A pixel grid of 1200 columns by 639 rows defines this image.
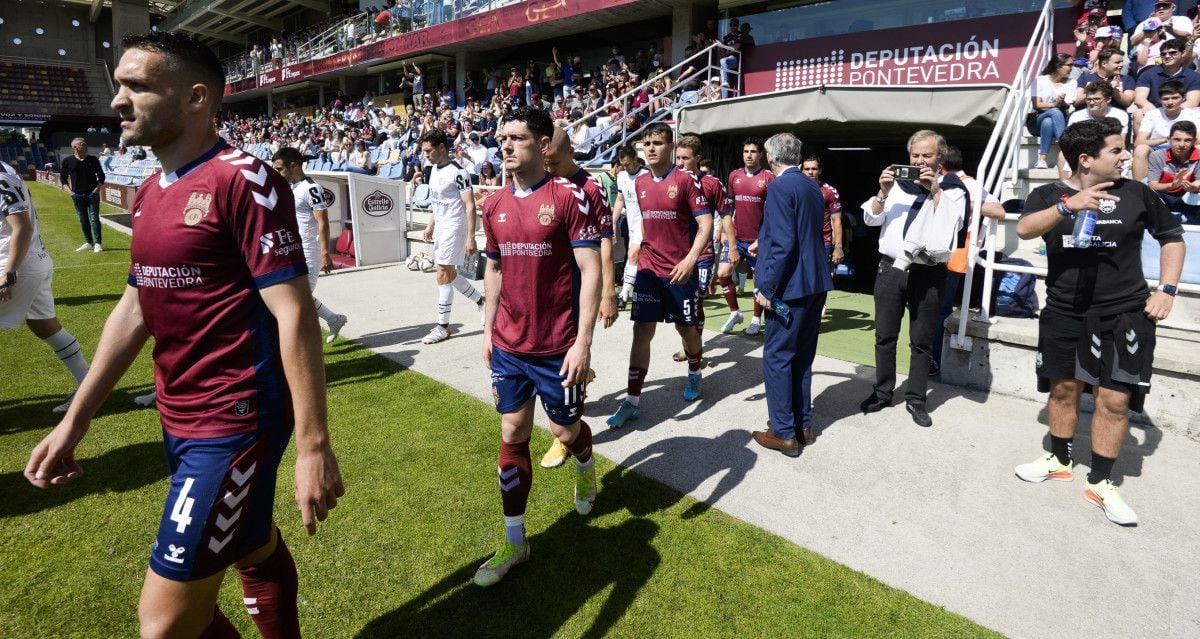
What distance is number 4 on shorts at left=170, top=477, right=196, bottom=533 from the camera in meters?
1.70

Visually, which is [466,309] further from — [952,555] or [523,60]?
[523,60]

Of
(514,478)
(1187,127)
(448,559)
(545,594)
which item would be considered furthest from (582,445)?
(1187,127)

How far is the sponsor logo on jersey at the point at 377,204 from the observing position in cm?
1155

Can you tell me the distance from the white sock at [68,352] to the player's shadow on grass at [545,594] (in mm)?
4053

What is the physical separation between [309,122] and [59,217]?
1438 cm

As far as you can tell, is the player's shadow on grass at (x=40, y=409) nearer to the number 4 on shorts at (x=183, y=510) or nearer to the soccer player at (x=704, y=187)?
the number 4 on shorts at (x=183, y=510)

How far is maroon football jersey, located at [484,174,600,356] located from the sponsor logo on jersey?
9.37 metres

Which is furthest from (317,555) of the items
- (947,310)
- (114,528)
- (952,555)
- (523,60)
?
(523,60)

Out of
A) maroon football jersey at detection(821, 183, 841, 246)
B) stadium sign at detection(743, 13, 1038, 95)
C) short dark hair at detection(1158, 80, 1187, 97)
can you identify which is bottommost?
maroon football jersey at detection(821, 183, 841, 246)

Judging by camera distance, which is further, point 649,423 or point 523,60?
point 523,60

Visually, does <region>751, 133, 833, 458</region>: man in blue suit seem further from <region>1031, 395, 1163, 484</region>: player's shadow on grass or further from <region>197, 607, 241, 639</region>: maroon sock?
<region>197, 607, 241, 639</region>: maroon sock

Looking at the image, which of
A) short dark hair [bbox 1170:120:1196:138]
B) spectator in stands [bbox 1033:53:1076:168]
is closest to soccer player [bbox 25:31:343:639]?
short dark hair [bbox 1170:120:1196:138]

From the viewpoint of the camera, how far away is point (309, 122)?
3291 cm

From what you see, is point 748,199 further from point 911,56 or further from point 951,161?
point 911,56
